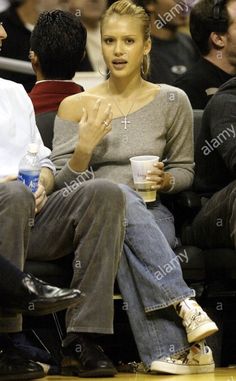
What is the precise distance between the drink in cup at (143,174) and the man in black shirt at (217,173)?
0.79ft

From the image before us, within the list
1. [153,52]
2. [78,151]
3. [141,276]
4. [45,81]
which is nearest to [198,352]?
[141,276]

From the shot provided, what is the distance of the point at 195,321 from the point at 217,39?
69.0 inches

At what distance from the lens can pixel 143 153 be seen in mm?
4133

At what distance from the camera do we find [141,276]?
3812mm

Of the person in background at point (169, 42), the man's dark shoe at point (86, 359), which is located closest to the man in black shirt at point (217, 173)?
the man's dark shoe at point (86, 359)

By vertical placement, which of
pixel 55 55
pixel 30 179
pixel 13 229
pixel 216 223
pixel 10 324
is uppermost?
pixel 55 55

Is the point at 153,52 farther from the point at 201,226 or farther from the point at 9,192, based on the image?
the point at 9,192

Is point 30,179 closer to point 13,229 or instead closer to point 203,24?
point 13,229

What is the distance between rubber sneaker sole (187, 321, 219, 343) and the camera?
12.2ft

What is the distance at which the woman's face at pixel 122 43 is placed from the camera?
13.6ft

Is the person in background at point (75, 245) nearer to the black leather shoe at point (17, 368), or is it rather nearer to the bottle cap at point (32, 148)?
the black leather shoe at point (17, 368)

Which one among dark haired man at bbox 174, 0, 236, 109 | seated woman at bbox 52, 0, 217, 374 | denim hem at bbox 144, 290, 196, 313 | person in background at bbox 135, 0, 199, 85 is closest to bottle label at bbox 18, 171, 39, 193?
seated woman at bbox 52, 0, 217, 374

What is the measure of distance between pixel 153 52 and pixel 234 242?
182 cm

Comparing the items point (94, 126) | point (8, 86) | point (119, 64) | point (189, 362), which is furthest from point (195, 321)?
point (8, 86)
